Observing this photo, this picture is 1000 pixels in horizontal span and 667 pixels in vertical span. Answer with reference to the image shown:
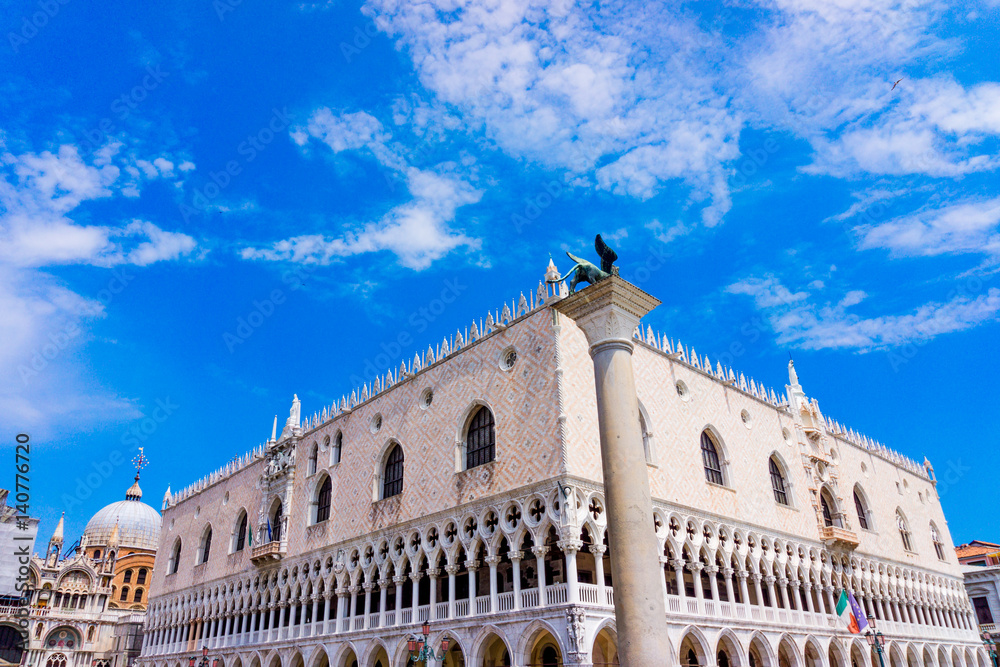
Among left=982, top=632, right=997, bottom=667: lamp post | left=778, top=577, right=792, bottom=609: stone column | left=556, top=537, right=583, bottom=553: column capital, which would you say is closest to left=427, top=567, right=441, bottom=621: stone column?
left=556, top=537, right=583, bottom=553: column capital

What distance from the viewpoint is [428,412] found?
2530 centimetres

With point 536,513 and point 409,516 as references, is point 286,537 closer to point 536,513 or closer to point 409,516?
point 409,516

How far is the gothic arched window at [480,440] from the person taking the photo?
2247cm

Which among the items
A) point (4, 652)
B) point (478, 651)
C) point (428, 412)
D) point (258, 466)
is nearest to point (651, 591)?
point (478, 651)

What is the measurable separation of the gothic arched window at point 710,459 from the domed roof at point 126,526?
1820 inches

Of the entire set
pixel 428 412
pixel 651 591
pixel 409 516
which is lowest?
pixel 651 591

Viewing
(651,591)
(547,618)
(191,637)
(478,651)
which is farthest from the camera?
(191,637)

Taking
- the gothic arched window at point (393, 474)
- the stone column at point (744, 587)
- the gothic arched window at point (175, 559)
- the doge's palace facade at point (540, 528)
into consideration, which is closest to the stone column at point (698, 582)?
the doge's palace facade at point (540, 528)

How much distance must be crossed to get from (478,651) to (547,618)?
114 inches

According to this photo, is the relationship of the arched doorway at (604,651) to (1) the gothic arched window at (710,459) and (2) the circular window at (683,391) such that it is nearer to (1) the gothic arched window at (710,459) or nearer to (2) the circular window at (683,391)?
(1) the gothic arched window at (710,459)

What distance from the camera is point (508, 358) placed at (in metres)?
23.0

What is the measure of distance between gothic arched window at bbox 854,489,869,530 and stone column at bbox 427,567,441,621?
71.3 ft

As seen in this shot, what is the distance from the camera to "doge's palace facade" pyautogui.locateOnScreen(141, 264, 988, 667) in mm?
20078

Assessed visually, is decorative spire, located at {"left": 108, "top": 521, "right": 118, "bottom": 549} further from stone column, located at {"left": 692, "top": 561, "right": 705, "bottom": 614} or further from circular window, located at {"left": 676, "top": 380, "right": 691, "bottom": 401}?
stone column, located at {"left": 692, "top": 561, "right": 705, "bottom": 614}
